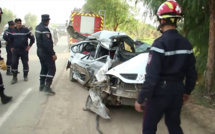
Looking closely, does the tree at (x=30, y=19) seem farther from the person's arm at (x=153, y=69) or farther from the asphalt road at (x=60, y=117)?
the person's arm at (x=153, y=69)

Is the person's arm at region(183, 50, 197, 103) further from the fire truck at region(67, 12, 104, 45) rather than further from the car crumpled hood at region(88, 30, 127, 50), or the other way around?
the fire truck at region(67, 12, 104, 45)

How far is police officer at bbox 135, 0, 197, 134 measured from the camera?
2.67 m

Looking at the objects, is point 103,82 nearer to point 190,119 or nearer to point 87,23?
point 190,119

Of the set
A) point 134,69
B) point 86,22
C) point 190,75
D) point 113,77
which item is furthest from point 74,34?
point 190,75

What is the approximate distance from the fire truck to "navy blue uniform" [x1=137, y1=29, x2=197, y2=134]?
11.7 meters

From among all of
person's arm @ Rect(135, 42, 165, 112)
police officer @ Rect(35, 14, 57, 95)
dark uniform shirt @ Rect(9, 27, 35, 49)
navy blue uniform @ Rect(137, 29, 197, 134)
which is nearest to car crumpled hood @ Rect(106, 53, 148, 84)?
navy blue uniform @ Rect(137, 29, 197, 134)

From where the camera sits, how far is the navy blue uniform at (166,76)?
105 inches

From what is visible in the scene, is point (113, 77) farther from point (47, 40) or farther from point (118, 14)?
point (118, 14)

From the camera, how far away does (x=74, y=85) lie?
7.45 meters

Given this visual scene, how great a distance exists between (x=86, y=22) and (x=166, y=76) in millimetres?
11910

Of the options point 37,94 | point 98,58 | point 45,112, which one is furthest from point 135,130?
point 37,94

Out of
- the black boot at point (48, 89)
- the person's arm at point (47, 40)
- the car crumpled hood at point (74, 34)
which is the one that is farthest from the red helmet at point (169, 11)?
the car crumpled hood at point (74, 34)

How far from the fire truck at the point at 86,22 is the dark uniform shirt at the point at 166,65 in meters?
11.8

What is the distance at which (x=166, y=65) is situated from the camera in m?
2.73
